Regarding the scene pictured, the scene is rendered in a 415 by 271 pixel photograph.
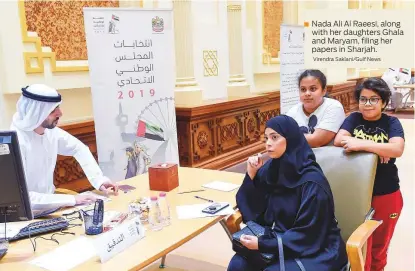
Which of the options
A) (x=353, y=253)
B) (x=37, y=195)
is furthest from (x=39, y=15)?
(x=353, y=253)

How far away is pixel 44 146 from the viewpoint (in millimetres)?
2441

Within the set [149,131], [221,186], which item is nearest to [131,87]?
[149,131]

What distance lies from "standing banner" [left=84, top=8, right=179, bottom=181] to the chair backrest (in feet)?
5.97

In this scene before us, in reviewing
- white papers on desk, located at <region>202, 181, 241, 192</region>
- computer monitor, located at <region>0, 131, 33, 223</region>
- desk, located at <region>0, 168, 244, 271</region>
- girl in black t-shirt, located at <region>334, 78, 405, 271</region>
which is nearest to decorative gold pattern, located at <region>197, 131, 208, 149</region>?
white papers on desk, located at <region>202, 181, 241, 192</region>

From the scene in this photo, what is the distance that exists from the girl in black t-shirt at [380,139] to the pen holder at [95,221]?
4.00ft

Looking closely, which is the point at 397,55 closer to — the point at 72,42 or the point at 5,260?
the point at 5,260

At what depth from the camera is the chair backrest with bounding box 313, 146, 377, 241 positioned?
1.94 metres

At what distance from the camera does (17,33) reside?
337 centimetres

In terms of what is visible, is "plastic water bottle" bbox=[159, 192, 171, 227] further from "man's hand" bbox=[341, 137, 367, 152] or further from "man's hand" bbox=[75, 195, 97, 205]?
"man's hand" bbox=[341, 137, 367, 152]

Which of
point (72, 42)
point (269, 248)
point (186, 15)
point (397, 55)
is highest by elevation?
point (186, 15)

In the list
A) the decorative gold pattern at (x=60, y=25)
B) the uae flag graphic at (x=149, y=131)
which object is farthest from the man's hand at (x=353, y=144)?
the decorative gold pattern at (x=60, y=25)

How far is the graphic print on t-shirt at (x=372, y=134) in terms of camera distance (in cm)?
211

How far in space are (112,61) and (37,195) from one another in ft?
4.99

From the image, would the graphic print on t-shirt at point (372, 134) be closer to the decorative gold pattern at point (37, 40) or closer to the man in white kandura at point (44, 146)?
the man in white kandura at point (44, 146)
